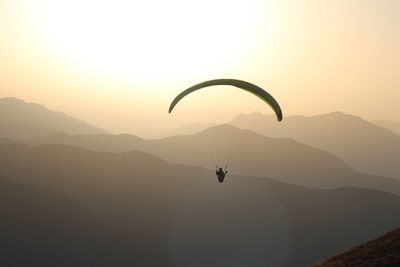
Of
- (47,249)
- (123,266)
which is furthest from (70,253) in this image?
(123,266)

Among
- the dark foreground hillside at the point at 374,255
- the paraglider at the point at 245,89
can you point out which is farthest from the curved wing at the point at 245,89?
the dark foreground hillside at the point at 374,255

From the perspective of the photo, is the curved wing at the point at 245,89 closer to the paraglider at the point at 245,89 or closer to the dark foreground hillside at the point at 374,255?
the paraglider at the point at 245,89

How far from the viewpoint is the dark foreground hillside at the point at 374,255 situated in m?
26.4

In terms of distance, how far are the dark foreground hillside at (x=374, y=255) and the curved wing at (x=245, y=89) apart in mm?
11111

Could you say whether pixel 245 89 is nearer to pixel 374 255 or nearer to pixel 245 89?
pixel 245 89

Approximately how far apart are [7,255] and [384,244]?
188 m

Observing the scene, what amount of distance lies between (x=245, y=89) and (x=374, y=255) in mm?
13908

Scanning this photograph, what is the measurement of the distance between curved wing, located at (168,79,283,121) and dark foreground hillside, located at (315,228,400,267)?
11111mm

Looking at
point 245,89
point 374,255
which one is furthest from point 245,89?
point 374,255

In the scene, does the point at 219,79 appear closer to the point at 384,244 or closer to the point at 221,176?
the point at 221,176

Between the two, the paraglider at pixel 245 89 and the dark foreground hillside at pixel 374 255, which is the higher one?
the paraglider at pixel 245 89

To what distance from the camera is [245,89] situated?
81.1ft

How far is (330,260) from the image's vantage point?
31000mm

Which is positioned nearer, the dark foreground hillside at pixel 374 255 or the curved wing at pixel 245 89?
the curved wing at pixel 245 89
